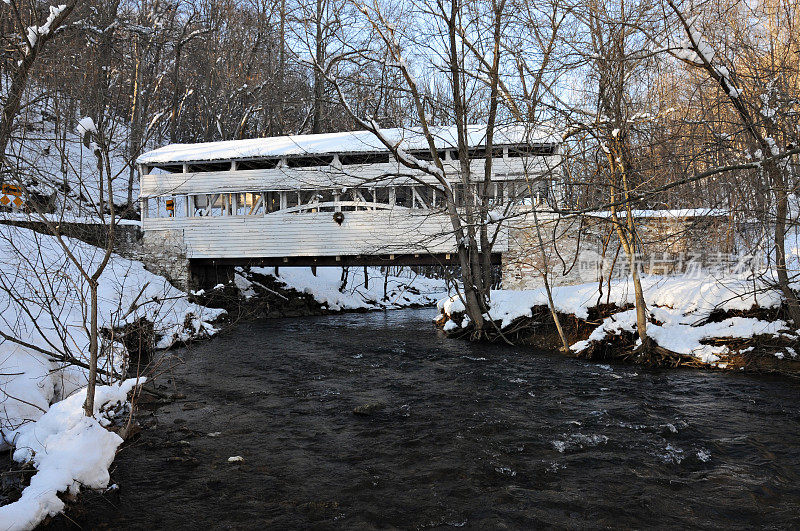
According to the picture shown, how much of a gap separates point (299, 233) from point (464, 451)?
11870 millimetres

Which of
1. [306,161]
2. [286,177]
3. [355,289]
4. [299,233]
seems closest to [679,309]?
[299,233]

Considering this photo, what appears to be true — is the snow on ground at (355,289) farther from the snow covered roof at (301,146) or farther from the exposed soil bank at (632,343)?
the exposed soil bank at (632,343)

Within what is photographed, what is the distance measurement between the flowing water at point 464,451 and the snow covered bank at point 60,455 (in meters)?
0.24

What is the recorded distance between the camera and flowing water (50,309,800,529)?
152 inches

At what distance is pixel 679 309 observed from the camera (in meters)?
9.24

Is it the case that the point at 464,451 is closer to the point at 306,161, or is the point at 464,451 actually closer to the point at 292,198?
the point at 306,161

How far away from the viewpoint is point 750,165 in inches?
141

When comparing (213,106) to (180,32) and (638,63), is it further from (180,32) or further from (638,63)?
(638,63)

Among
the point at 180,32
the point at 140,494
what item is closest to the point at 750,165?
the point at 140,494

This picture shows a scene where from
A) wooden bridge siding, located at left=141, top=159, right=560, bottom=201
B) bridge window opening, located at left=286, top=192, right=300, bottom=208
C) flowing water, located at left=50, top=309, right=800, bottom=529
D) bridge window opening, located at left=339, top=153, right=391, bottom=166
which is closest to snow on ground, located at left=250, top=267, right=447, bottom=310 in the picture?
bridge window opening, located at left=286, top=192, right=300, bottom=208

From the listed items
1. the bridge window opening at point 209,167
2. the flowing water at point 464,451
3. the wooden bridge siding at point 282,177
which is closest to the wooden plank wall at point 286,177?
the wooden bridge siding at point 282,177

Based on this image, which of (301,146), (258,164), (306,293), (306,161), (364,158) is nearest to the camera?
(301,146)

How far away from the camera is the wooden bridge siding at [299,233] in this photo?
602 inches

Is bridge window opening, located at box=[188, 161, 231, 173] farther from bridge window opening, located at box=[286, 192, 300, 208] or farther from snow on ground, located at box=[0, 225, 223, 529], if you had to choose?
snow on ground, located at box=[0, 225, 223, 529]
